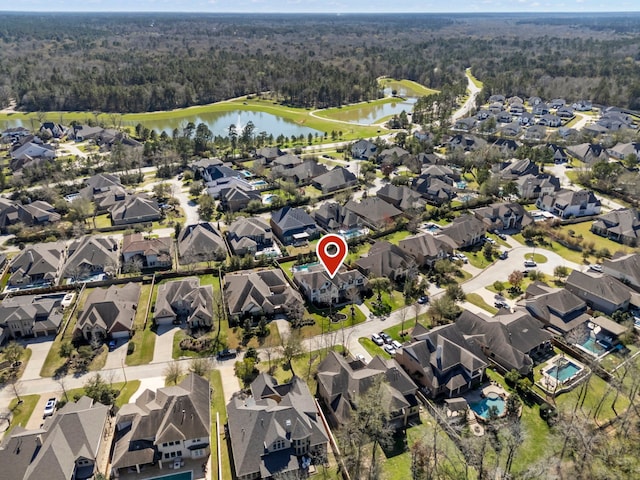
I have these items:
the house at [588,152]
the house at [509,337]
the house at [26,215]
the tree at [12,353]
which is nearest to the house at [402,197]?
the house at [509,337]

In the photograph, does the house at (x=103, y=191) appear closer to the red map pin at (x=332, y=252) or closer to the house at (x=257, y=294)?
the house at (x=257, y=294)

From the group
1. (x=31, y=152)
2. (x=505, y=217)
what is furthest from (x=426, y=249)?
(x=31, y=152)

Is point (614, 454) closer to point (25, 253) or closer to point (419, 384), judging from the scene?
point (419, 384)

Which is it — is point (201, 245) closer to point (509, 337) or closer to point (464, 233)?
point (464, 233)

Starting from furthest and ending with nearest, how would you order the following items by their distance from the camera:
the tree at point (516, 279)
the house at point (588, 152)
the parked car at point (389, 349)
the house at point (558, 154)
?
1. the house at point (558, 154)
2. the house at point (588, 152)
3. the tree at point (516, 279)
4. the parked car at point (389, 349)

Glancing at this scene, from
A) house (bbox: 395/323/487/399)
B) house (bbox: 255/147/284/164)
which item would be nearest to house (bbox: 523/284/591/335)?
house (bbox: 395/323/487/399)

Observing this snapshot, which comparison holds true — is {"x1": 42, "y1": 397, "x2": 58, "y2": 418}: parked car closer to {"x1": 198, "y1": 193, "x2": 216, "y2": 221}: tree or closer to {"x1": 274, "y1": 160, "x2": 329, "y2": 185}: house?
{"x1": 198, "y1": 193, "x2": 216, "y2": 221}: tree

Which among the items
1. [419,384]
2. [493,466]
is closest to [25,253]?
[419,384]
